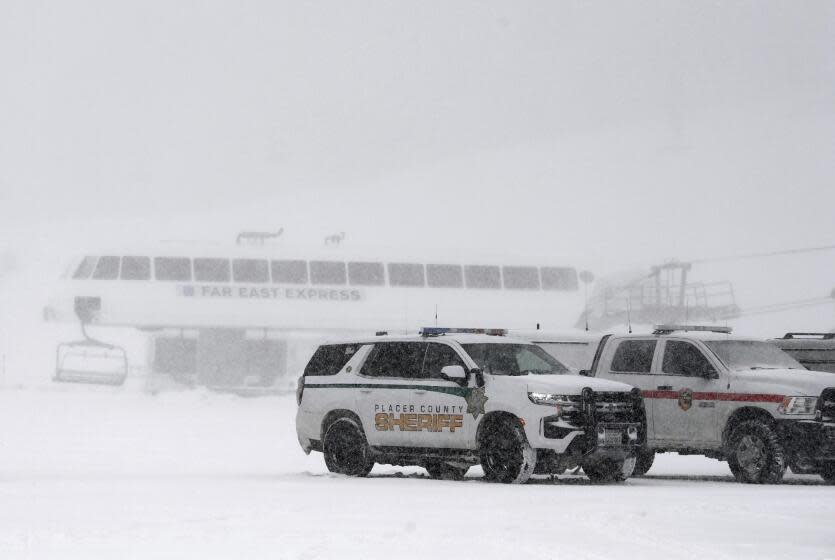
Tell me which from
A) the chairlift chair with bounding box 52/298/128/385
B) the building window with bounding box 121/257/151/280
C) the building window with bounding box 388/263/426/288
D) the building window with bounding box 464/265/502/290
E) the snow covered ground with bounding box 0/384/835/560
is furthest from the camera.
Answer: the building window with bounding box 464/265/502/290

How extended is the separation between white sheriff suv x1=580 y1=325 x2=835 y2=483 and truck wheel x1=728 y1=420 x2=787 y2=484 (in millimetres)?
12

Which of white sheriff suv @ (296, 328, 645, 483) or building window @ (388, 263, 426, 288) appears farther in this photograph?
building window @ (388, 263, 426, 288)

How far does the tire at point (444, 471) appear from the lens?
19.3 metres

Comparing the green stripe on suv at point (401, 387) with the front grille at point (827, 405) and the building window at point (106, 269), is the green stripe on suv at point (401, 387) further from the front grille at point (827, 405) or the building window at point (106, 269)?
the building window at point (106, 269)

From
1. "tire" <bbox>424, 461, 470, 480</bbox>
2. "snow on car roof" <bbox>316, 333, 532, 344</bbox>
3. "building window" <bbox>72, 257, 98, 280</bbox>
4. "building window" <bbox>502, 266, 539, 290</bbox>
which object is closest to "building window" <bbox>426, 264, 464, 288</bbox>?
"building window" <bbox>502, 266, 539, 290</bbox>

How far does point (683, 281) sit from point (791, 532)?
1688 inches

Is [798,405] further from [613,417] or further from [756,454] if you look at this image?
[613,417]

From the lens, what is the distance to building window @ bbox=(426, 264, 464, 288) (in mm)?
55250

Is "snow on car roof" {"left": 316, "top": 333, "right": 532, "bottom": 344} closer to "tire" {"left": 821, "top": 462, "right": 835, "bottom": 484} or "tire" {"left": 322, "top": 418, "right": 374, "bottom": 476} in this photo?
"tire" {"left": 322, "top": 418, "right": 374, "bottom": 476}

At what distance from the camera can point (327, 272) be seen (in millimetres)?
53438

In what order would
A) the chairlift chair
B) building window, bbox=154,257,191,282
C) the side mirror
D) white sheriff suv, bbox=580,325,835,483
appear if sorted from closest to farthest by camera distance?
the side mirror → white sheriff suv, bbox=580,325,835,483 → the chairlift chair → building window, bbox=154,257,191,282

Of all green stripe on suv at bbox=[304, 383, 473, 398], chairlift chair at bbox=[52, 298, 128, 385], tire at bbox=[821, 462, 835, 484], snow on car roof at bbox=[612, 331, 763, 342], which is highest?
chairlift chair at bbox=[52, 298, 128, 385]

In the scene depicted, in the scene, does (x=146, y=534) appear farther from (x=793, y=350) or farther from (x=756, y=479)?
(x=793, y=350)

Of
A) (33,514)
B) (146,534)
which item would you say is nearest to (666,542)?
(146,534)
